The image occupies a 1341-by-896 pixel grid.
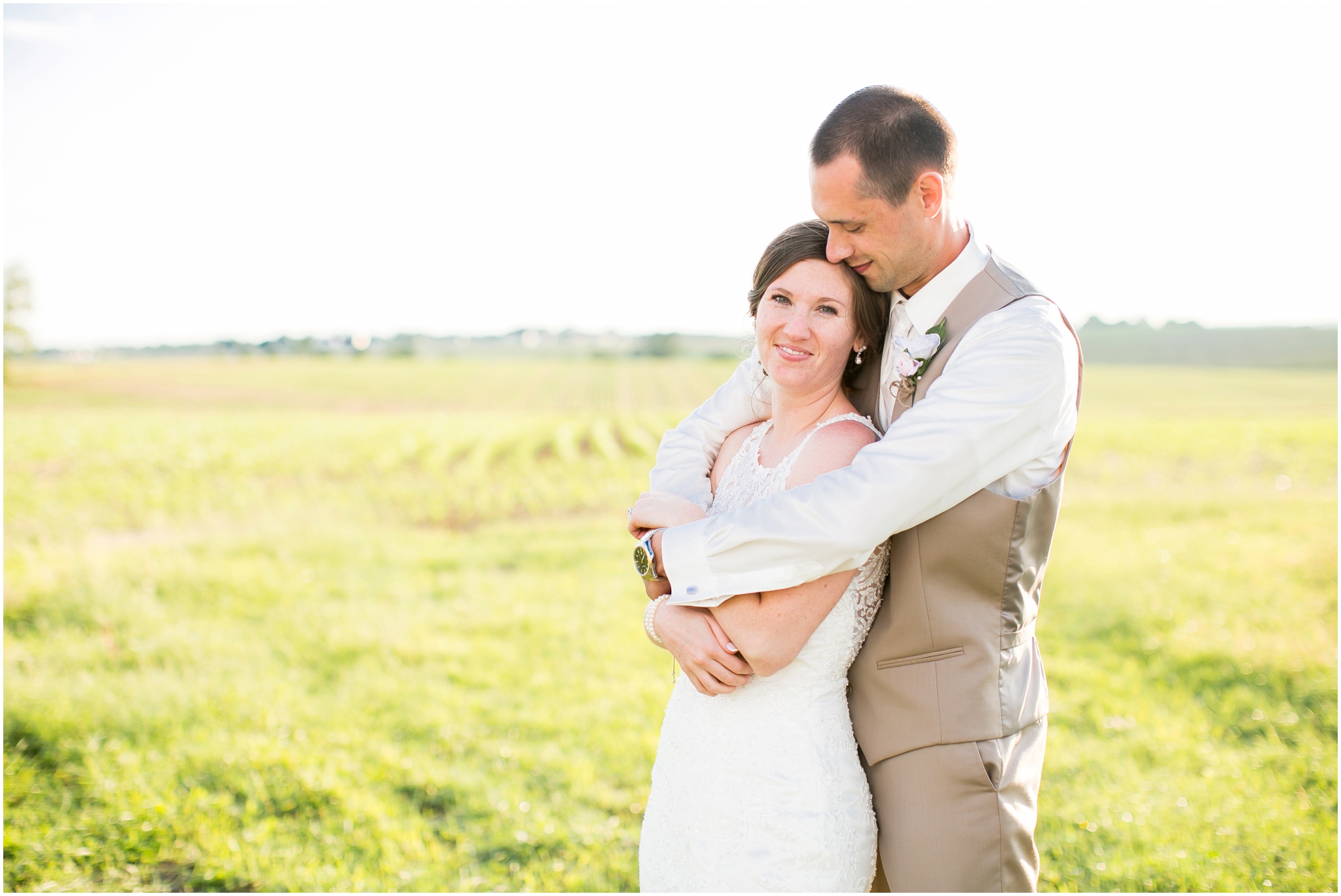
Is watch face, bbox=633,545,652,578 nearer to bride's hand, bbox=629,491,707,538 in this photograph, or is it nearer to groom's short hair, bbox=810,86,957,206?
bride's hand, bbox=629,491,707,538

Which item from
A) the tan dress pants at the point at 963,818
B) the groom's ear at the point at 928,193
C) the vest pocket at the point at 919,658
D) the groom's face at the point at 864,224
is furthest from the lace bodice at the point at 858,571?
the groom's ear at the point at 928,193

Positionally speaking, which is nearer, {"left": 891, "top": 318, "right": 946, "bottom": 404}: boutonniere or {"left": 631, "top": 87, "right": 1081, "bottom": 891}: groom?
{"left": 631, "top": 87, "right": 1081, "bottom": 891}: groom

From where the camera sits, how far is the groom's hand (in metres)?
2.29

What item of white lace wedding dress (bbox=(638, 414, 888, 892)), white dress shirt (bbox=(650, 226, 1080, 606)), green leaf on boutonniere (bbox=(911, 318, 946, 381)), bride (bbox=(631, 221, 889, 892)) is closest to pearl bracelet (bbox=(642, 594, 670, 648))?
bride (bbox=(631, 221, 889, 892))

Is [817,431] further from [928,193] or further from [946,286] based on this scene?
[928,193]

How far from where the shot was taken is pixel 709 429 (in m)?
3.06

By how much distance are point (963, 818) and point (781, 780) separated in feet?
1.70

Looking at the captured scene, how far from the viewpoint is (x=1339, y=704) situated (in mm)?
5617

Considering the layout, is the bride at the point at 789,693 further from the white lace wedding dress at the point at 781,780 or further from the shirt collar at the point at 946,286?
the shirt collar at the point at 946,286

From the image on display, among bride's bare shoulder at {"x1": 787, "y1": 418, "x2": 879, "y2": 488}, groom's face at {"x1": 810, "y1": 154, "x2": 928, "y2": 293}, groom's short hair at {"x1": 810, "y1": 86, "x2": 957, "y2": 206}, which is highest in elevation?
groom's short hair at {"x1": 810, "y1": 86, "x2": 957, "y2": 206}

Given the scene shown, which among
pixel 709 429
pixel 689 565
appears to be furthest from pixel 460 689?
pixel 689 565

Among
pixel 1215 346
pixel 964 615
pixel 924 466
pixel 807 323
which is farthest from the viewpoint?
pixel 1215 346

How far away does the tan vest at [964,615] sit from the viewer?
2197 mm

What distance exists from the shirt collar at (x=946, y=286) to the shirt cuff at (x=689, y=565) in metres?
0.95
